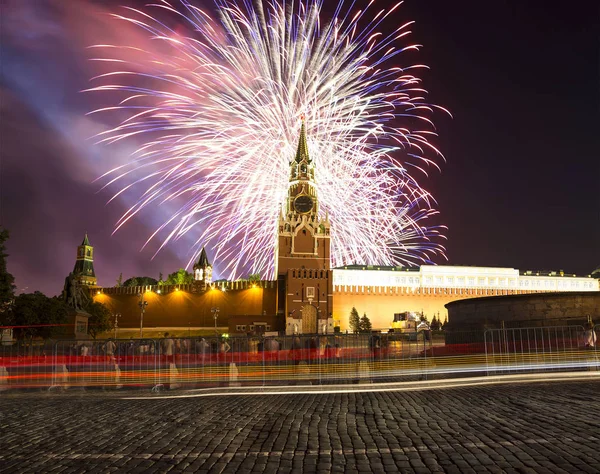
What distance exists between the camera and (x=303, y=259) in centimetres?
5659

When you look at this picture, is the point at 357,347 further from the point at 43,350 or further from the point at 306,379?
the point at 43,350

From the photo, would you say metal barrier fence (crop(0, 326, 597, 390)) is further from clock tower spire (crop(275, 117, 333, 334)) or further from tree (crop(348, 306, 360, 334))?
tree (crop(348, 306, 360, 334))

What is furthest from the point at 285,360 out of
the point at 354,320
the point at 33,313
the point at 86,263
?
the point at 86,263

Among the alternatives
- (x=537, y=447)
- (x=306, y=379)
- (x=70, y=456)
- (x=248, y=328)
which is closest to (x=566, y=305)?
(x=306, y=379)

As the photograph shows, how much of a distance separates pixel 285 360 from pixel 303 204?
46.5m

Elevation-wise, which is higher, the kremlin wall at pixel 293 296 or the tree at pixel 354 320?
the kremlin wall at pixel 293 296

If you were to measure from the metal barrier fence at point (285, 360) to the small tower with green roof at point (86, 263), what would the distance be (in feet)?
272

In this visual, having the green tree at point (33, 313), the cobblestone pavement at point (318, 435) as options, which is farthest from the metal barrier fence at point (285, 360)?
the green tree at point (33, 313)

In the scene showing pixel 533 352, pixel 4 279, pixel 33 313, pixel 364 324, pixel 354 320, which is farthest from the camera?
pixel 354 320

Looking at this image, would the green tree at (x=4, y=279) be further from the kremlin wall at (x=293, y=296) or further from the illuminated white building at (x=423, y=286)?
the illuminated white building at (x=423, y=286)

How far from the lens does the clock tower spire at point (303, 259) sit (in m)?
53.6

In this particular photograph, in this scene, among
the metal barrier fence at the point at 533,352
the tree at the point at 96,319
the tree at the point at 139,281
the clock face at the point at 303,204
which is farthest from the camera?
the tree at the point at 139,281

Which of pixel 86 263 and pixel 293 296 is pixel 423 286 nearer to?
pixel 293 296

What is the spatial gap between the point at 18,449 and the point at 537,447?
4897 millimetres
